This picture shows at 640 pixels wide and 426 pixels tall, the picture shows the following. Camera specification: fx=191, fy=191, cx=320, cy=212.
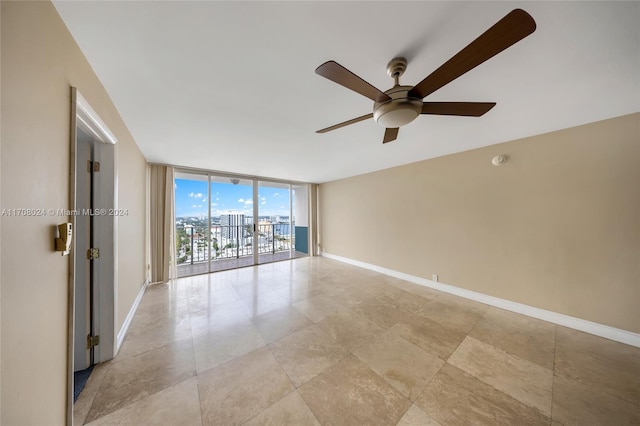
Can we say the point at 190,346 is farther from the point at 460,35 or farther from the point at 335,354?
the point at 460,35

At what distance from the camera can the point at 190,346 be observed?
1.96 metres

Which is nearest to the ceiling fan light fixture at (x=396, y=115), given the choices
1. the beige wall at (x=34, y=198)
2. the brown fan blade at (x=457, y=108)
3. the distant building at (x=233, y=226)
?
the brown fan blade at (x=457, y=108)

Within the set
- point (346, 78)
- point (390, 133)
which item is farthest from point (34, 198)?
point (390, 133)

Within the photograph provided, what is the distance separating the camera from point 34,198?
862 millimetres

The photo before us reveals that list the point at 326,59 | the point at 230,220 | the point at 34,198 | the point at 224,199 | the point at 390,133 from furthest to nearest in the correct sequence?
the point at 230,220 < the point at 224,199 < the point at 390,133 < the point at 326,59 < the point at 34,198

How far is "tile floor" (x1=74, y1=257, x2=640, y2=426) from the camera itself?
131 cm

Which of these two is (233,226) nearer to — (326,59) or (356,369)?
(356,369)

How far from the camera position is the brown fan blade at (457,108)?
1446mm

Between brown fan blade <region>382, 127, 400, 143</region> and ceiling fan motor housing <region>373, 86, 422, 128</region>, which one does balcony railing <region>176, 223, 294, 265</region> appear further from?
ceiling fan motor housing <region>373, 86, 422, 128</region>

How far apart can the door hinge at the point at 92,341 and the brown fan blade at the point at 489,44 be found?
337 cm

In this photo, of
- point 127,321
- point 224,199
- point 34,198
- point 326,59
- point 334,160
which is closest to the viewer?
point 34,198

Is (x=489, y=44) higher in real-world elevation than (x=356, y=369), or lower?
higher

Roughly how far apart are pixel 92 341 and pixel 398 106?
3.25 metres

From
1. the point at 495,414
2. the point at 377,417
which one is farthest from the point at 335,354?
the point at 495,414
